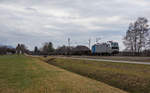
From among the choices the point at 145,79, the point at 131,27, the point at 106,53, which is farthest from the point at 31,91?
the point at 131,27

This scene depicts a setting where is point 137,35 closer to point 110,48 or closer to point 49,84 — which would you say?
point 110,48

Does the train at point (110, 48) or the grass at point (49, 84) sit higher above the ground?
the train at point (110, 48)

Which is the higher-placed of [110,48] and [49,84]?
[110,48]

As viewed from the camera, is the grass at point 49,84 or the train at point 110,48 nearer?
the grass at point 49,84

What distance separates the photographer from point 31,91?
10312mm

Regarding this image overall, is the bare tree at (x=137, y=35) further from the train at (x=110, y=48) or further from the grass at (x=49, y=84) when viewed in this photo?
the grass at (x=49, y=84)

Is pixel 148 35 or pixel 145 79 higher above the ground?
pixel 148 35

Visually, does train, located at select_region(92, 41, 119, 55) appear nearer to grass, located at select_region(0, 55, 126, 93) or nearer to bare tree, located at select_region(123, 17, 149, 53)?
bare tree, located at select_region(123, 17, 149, 53)

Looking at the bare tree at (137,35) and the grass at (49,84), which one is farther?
the bare tree at (137,35)

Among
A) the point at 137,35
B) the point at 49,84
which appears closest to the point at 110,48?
the point at 137,35

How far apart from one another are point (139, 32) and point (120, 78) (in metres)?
44.5

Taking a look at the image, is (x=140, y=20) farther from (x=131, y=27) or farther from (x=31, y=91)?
(x=31, y=91)

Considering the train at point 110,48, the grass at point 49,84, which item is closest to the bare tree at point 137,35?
the train at point 110,48

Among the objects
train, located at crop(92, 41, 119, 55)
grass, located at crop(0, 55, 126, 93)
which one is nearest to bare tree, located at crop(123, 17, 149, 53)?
train, located at crop(92, 41, 119, 55)
